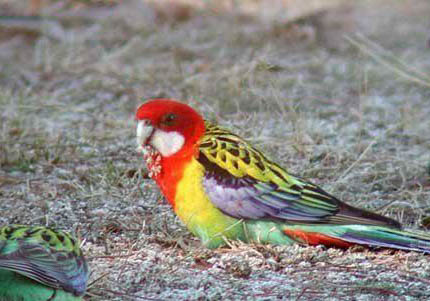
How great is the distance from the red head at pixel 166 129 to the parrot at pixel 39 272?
0.86 m

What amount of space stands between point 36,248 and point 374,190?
7.29ft

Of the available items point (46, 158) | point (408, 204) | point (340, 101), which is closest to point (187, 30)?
point (340, 101)

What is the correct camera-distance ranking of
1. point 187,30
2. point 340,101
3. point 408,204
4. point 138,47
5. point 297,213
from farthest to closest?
point 187,30
point 138,47
point 340,101
point 408,204
point 297,213

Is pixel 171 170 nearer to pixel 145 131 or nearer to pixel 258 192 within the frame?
pixel 145 131

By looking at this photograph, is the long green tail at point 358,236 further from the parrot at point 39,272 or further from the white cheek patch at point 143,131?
the parrot at point 39,272

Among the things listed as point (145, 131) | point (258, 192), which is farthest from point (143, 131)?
point (258, 192)

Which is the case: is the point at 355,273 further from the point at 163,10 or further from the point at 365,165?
the point at 163,10

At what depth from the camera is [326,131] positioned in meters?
5.88

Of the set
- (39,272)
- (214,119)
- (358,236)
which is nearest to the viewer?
(39,272)

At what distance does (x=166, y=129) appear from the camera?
4020 mm

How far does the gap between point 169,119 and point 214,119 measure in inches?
55.3

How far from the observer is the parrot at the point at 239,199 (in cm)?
385

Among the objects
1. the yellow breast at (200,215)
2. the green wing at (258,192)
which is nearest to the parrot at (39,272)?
the yellow breast at (200,215)

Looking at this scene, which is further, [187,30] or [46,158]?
[187,30]
